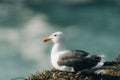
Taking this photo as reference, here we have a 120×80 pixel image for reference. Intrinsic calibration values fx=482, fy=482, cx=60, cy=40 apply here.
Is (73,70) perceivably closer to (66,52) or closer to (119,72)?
(66,52)

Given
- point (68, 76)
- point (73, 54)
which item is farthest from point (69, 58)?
point (68, 76)

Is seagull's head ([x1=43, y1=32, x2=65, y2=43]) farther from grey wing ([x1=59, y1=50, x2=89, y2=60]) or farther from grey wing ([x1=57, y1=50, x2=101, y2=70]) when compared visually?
grey wing ([x1=57, y1=50, x2=101, y2=70])

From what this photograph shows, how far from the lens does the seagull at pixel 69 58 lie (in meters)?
23.6

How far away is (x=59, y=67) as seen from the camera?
23766mm

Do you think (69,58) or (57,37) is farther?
(57,37)

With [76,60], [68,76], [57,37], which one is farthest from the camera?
[57,37]

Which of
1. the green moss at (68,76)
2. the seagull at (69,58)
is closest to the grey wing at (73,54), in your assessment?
the seagull at (69,58)

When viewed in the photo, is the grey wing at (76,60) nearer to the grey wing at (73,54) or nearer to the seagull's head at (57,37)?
the grey wing at (73,54)

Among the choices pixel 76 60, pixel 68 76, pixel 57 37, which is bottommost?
pixel 68 76

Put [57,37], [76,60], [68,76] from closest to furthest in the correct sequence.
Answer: [68,76] → [76,60] → [57,37]

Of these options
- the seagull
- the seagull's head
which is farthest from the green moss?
the seagull's head

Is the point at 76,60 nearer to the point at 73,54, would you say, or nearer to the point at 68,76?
the point at 73,54

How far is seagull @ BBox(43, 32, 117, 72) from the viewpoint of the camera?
23625 mm

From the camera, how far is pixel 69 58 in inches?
933
